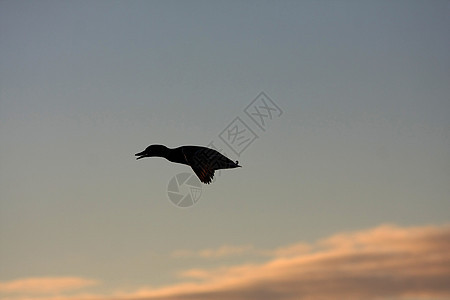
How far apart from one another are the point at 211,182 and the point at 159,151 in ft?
13.0

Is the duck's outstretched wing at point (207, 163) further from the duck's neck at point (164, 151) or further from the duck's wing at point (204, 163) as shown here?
the duck's neck at point (164, 151)

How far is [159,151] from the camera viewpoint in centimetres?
5666

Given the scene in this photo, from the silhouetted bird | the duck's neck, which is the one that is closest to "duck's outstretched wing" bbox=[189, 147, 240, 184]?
the silhouetted bird

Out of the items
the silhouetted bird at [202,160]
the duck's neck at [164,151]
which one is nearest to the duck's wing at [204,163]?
the silhouetted bird at [202,160]

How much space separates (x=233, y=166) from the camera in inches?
2170

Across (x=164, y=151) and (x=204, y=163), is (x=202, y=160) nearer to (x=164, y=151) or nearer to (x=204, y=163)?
(x=204, y=163)

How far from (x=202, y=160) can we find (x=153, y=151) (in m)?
3.16

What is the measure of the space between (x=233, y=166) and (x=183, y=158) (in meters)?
2.35

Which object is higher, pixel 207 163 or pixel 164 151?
pixel 164 151

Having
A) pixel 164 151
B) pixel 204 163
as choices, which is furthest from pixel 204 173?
pixel 164 151

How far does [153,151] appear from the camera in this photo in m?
56.9

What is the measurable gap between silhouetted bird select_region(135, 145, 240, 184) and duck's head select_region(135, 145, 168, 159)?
372 millimetres

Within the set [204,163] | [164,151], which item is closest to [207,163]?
[204,163]

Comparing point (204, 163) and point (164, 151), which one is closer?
point (204, 163)
